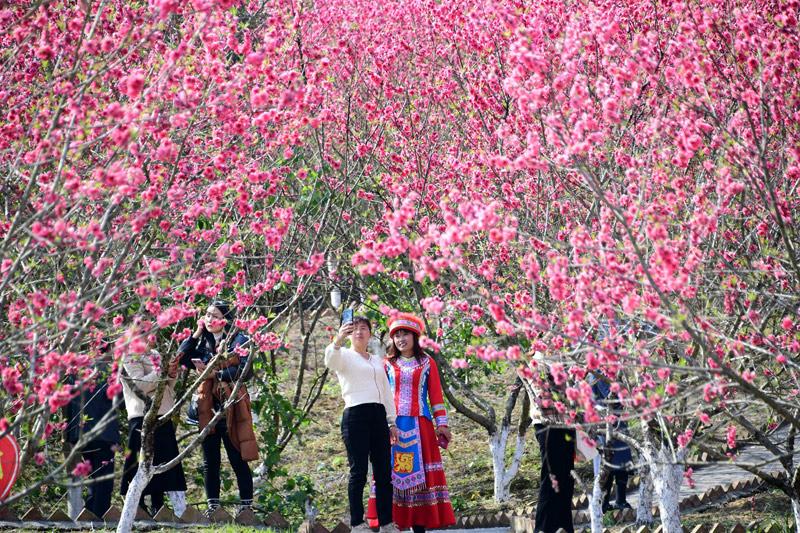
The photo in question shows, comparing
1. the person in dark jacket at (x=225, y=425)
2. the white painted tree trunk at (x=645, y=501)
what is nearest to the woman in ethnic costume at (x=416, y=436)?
the person in dark jacket at (x=225, y=425)

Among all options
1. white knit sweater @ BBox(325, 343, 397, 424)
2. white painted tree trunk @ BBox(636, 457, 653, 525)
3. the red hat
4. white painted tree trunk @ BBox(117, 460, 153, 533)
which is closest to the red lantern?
white painted tree trunk @ BBox(117, 460, 153, 533)

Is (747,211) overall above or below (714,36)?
below

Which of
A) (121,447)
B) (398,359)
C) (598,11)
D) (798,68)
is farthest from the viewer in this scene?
(121,447)

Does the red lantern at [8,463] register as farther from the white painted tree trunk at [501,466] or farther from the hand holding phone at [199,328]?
the white painted tree trunk at [501,466]

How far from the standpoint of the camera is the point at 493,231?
4555 millimetres

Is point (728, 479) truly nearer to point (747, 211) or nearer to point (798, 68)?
point (747, 211)

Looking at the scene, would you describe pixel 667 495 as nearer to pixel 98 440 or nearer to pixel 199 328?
pixel 199 328

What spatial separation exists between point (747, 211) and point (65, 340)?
423cm

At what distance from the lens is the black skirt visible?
8.42m

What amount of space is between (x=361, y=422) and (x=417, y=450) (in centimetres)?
69

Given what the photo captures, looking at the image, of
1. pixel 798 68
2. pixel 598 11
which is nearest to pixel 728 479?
pixel 598 11

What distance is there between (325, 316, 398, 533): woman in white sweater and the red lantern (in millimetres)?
3172

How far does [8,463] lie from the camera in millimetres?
4797

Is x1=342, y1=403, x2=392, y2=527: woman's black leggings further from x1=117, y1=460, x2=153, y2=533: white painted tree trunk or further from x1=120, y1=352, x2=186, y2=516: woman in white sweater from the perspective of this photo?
x1=117, y1=460, x2=153, y2=533: white painted tree trunk
